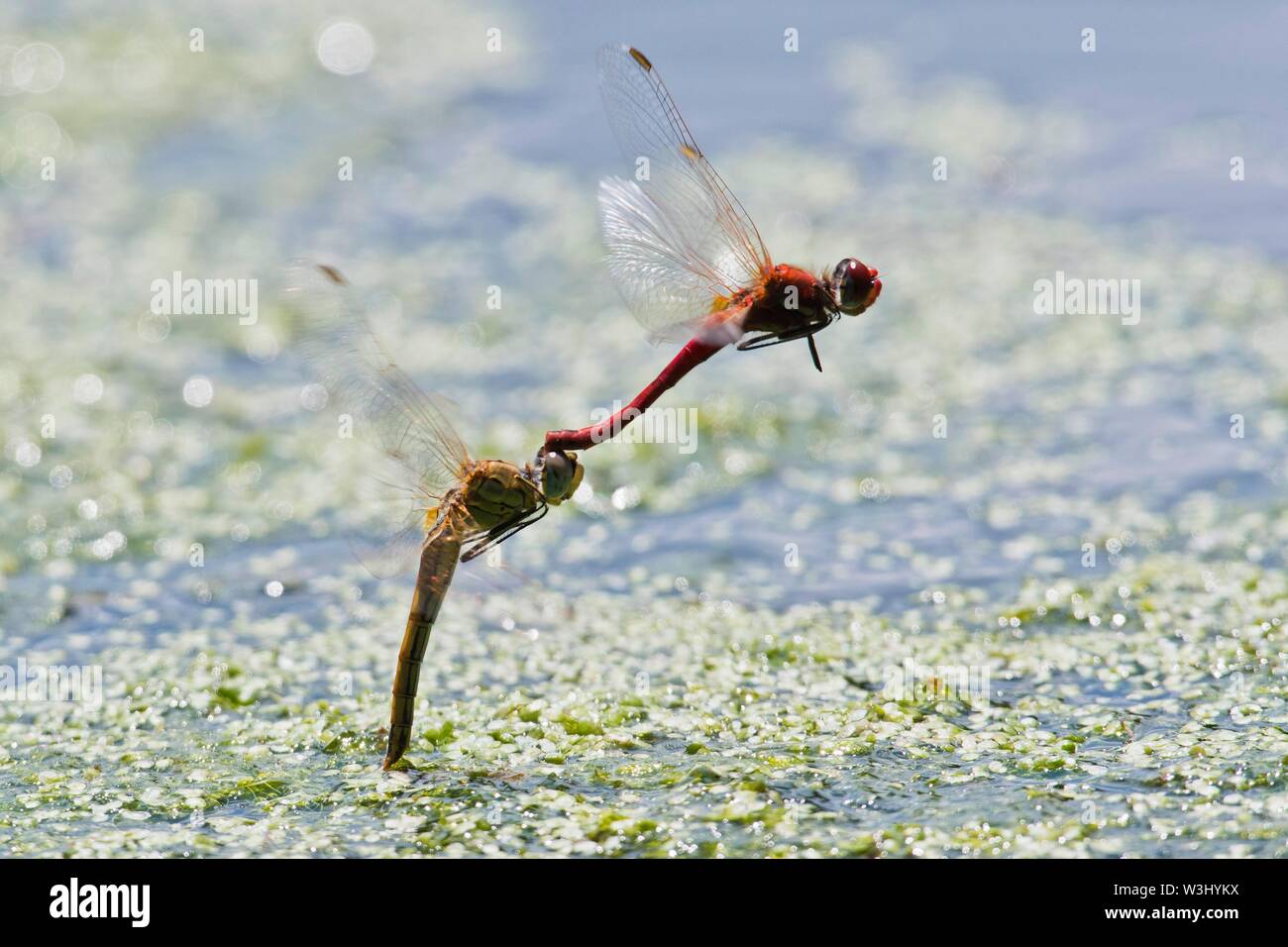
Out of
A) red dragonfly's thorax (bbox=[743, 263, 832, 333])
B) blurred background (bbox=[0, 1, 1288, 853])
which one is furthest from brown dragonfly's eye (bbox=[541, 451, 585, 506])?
blurred background (bbox=[0, 1, 1288, 853])

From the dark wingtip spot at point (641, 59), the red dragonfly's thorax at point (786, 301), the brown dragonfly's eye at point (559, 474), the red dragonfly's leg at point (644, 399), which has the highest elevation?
the dark wingtip spot at point (641, 59)

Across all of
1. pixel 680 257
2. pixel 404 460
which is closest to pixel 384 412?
pixel 404 460

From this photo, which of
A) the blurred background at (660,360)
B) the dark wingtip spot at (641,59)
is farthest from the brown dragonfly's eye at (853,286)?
the blurred background at (660,360)

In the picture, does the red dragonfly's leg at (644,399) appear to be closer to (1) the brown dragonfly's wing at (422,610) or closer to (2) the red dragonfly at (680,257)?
(2) the red dragonfly at (680,257)

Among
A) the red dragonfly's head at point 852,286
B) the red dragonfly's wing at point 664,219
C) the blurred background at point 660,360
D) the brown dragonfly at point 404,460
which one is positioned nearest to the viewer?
the red dragonfly's head at point 852,286

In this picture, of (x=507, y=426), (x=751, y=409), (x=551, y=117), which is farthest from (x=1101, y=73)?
(x=507, y=426)

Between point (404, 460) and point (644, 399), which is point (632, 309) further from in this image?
point (404, 460)
